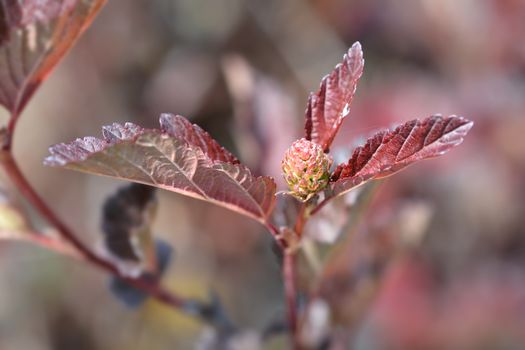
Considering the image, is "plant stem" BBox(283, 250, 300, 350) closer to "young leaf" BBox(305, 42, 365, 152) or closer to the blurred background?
"young leaf" BBox(305, 42, 365, 152)

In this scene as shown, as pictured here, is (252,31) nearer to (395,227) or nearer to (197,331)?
(197,331)

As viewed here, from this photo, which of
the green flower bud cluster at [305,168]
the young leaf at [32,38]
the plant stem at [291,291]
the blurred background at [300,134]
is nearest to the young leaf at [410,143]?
the green flower bud cluster at [305,168]

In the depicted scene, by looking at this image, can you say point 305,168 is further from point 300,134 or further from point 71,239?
point 300,134

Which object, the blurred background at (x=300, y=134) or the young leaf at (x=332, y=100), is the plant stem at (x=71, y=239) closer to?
the young leaf at (x=332, y=100)

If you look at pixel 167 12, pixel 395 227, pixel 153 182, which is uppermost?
pixel 167 12

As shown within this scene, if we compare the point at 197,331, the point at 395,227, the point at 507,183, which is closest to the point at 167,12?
the point at 197,331

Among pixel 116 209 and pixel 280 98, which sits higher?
pixel 280 98

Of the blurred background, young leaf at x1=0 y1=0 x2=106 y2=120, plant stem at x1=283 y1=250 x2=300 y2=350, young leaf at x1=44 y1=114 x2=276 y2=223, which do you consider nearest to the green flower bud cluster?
young leaf at x1=44 y1=114 x2=276 y2=223

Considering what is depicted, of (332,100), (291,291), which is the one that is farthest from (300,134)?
(332,100)
